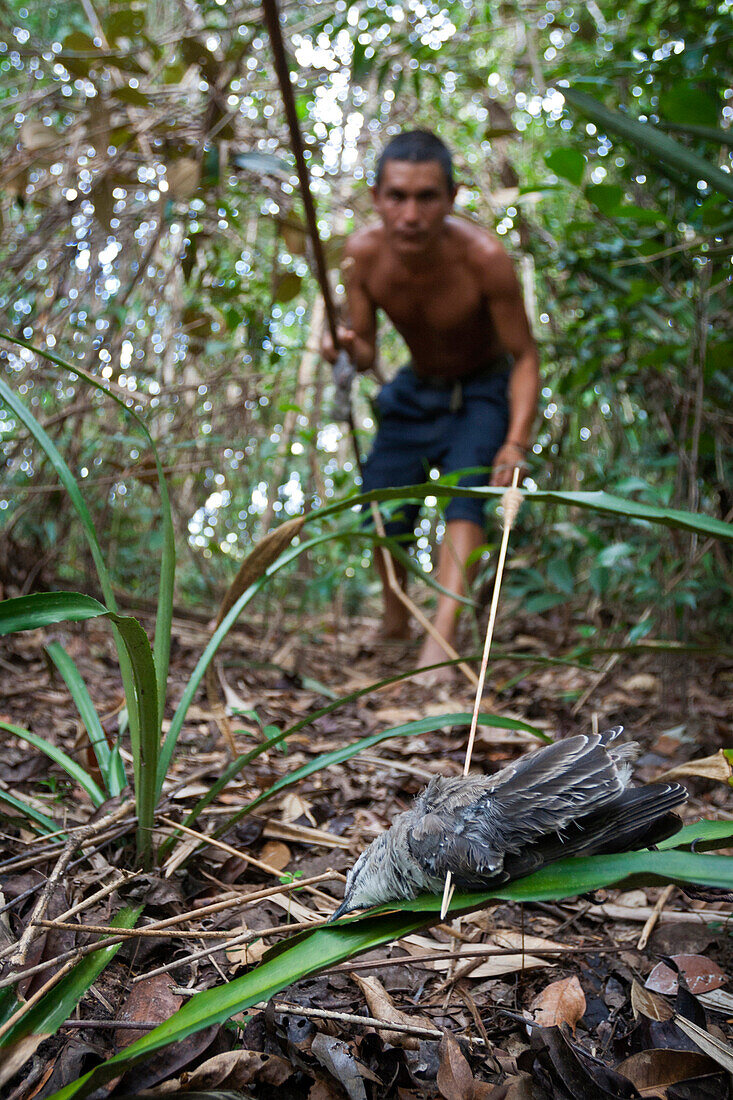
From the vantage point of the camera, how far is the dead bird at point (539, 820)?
1.90 feet

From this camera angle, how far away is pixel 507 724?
976 mm

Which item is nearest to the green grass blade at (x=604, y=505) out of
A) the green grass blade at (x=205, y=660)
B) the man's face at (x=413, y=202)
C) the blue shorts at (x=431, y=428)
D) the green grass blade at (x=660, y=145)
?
the green grass blade at (x=205, y=660)

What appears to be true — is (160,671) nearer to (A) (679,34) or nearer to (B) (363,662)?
(B) (363,662)

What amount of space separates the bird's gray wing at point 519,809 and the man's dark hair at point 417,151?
2323 millimetres

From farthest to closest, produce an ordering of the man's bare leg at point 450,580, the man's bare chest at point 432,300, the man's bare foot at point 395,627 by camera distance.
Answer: the man's bare foot at point 395,627 → the man's bare chest at point 432,300 → the man's bare leg at point 450,580

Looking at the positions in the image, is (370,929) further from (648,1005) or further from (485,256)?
(485,256)

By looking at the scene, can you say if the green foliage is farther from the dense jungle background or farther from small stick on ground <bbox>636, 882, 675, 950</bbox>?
small stick on ground <bbox>636, 882, 675, 950</bbox>

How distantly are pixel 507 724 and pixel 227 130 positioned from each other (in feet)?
5.99

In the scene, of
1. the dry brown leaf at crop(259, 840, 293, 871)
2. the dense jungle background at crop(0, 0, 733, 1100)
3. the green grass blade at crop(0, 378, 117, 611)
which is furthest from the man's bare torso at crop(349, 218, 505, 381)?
the dry brown leaf at crop(259, 840, 293, 871)

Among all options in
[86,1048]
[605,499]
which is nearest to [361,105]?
[605,499]

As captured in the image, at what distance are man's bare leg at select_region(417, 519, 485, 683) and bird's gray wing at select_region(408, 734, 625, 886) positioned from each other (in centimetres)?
154

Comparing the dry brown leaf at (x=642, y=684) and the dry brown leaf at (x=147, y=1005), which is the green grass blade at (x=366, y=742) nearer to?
the dry brown leaf at (x=147, y=1005)

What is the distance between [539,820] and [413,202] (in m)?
2.33

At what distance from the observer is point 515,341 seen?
8.75 feet
